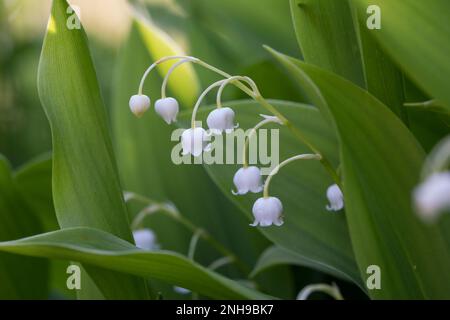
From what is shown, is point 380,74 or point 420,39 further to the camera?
point 380,74

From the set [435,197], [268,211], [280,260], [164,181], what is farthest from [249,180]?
[164,181]

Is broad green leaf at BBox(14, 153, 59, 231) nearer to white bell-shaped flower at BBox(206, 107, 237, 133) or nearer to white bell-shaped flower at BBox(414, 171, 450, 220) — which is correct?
white bell-shaped flower at BBox(206, 107, 237, 133)

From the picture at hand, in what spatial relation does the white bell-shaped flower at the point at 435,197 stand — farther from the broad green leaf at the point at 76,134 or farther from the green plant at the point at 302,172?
the broad green leaf at the point at 76,134

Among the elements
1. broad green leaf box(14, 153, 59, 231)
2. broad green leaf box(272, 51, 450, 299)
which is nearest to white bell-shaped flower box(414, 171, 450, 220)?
broad green leaf box(272, 51, 450, 299)

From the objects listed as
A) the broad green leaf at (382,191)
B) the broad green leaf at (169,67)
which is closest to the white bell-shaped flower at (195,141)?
the broad green leaf at (382,191)

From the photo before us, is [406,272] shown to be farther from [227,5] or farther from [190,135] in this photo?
[227,5]

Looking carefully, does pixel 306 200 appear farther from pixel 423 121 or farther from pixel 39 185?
pixel 39 185
